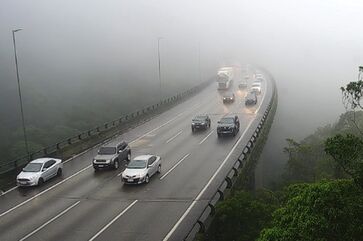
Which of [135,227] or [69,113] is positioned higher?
[135,227]

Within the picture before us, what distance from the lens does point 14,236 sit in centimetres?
2419

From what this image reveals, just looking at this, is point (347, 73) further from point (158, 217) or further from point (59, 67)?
point (158, 217)

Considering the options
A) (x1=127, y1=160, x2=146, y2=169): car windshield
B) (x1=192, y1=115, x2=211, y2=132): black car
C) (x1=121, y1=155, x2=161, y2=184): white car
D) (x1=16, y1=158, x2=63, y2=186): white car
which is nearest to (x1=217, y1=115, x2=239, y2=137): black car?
(x1=192, y1=115, x2=211, y2=132): black car

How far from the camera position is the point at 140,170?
31906mm

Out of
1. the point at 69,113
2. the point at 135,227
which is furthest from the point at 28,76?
the point at 135,227

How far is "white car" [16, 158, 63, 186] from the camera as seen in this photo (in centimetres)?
3253

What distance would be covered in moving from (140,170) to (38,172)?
7455 millimetres

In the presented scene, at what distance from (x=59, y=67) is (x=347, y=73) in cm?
9554

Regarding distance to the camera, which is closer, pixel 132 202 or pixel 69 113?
pixel 132 202

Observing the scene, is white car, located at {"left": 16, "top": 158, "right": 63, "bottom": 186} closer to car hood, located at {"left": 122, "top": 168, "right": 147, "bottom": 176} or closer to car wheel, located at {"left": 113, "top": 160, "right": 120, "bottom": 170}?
car wheel, located at {"left": 113, "top": 160, "right": 120, "bottom": 170}

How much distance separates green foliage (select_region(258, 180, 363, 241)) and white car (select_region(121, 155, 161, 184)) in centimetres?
1583

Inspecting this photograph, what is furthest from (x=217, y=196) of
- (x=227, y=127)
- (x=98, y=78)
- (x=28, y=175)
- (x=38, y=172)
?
(x=98, y=78)

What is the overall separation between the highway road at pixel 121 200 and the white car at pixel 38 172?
0.51 metres

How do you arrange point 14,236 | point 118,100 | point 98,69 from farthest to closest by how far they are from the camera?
point 98,69, point 118,100, point 14,236
